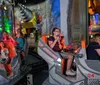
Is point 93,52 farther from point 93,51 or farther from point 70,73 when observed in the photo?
point 70,73

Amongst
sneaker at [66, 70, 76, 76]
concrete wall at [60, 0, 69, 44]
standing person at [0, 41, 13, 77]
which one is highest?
concrete wall at [60, 0, 69, 44]

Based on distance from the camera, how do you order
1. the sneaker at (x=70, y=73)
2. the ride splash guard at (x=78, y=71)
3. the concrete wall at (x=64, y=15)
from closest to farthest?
the ride splash guard at (x=78, y=71) → the sneaker at (x=70, y=73) → the concrete wall at (x=64, y=15)

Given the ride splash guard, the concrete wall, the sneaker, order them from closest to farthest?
the ride splash guard < the sneaker < the concrete wall

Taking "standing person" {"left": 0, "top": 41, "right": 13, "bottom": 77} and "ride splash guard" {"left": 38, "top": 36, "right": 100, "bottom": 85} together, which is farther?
"standing person" {"left": 0, "top": 41, "right": 13, "bottom": 77}

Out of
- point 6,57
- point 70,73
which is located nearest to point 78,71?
point 70,73

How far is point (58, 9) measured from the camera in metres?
6.56

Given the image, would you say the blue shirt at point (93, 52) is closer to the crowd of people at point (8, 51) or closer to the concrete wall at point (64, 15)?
the crowd of people at point (8, 51)

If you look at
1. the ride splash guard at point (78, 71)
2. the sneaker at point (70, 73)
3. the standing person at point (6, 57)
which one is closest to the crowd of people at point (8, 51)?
the standing person at point (6, 57)

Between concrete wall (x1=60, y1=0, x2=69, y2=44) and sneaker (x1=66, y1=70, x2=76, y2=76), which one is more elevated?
concrete wall (x1=60, y1=0, x2=69, y2=44)

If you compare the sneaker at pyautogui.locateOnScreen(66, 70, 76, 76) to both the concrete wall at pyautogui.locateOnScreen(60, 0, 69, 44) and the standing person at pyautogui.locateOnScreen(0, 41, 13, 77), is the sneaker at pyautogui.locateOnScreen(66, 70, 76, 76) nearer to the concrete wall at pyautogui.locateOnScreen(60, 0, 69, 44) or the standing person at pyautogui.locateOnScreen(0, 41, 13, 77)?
the standing person at pyautogui.locateOnScreen(0, 41, 13, 77)

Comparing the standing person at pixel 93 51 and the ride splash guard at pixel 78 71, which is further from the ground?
the standing person at pixel 93 51

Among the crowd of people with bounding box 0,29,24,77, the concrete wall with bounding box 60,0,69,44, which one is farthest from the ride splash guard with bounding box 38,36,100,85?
the concrete wall with bounding box 60,0,69,44

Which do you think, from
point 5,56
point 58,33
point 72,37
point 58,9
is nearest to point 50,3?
point 58,9

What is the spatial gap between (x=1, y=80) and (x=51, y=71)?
0.74 meters
